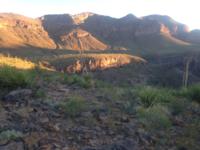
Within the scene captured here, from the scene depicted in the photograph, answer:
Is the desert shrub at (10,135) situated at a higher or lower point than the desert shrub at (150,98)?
higher

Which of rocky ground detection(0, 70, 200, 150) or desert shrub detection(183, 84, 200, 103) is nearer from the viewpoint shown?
rocky ground detection(0, 70, 200, 150)

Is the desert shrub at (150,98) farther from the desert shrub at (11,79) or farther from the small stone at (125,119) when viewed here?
the desert shrub at (11,79)

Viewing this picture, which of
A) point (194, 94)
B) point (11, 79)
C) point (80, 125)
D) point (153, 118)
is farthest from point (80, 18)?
point (80, 125)

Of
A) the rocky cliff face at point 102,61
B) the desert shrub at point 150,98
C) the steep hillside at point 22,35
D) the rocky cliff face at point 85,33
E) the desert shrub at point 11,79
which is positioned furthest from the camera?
the rocky cliff face at point 85,33

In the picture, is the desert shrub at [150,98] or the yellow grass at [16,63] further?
the yellow grass at [16,63]

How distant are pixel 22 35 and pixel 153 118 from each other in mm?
126215

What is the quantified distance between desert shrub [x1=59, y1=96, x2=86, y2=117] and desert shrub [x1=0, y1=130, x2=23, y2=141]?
1.36 m

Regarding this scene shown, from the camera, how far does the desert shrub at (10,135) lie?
6312 mm

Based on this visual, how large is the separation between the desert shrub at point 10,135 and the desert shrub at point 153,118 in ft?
7.57

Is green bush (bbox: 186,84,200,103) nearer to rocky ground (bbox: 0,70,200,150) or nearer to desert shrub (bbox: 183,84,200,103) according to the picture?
desert shrub (bbox: 183,84,200,103)

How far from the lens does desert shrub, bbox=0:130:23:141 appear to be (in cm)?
631

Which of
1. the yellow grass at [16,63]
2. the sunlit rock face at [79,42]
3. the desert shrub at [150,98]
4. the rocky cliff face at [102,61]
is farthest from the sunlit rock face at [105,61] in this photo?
the desert shrub at [150,98]

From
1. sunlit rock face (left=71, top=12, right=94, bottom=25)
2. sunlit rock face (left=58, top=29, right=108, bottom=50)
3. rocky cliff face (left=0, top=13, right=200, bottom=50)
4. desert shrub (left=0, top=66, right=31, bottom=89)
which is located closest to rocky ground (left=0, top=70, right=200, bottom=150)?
desert shrub (left=0, top=66, right=31, bottom=89)

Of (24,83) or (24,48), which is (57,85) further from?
(24,48)
